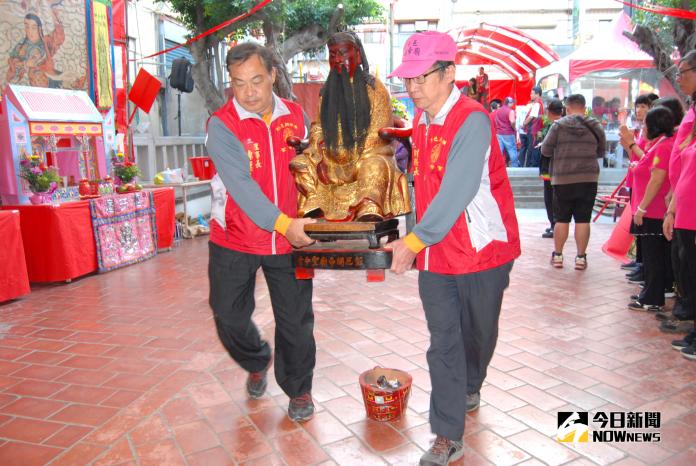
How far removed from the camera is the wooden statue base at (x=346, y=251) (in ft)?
7.35

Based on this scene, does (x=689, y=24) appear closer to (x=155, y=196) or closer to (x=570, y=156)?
(x=570, y=156)

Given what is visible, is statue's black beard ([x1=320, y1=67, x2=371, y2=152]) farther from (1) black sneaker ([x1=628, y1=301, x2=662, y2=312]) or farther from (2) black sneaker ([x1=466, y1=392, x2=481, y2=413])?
(1) black sneaker ([x1=628, y1=301, x2=662, y2=312])

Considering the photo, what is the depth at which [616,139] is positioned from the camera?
13.2 meters

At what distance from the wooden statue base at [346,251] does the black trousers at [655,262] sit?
272 centimetres

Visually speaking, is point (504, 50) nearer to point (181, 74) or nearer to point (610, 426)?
point (181, 74)

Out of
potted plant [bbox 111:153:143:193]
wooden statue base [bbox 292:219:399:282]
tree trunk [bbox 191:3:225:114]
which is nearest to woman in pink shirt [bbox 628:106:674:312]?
wooden statue base [bbox 292:219:399:282]

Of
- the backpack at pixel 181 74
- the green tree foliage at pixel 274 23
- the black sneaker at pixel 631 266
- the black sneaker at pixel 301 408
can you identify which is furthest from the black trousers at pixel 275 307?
the backpack at pixel 181 74

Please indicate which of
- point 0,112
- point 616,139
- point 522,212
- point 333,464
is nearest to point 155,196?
point 0,112

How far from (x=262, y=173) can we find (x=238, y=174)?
148 millimetres

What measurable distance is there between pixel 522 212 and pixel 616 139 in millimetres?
5037

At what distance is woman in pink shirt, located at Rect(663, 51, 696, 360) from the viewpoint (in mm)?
3346

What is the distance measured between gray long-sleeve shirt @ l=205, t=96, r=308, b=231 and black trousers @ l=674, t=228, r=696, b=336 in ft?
8.39

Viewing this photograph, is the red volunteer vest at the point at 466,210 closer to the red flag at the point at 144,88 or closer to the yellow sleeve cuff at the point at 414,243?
the yellow sleeve cuff at the point at 414,243

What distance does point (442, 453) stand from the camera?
2.32 m
